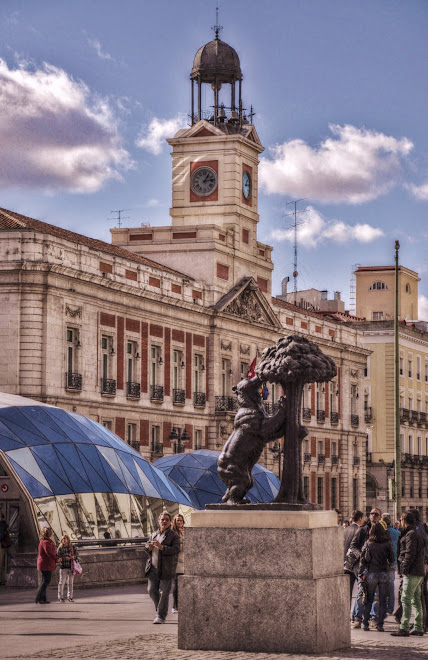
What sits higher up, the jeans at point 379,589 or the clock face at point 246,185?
the clock face at point 246,185

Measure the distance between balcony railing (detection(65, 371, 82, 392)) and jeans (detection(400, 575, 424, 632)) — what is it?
33.4 metres

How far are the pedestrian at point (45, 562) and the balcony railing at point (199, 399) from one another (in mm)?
37502

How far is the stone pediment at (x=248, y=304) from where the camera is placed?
66562mm

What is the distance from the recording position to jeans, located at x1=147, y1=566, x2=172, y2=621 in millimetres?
20062

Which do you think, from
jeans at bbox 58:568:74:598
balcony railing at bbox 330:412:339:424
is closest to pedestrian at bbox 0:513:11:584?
jeans at bbox 58:568:74:598

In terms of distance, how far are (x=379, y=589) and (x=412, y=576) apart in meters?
1.07

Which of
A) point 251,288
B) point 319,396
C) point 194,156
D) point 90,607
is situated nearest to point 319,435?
point 319,396

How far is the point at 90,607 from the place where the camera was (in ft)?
78.7

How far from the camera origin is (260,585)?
1614 cm

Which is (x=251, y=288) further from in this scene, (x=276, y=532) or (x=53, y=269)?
(x=276, y=532)

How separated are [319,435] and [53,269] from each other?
30061 mm

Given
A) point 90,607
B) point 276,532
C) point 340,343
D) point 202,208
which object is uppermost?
point 202,208

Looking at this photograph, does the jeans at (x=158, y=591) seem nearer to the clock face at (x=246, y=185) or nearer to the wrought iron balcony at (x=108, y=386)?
the wrought iron balcony at (x=108, y=386)

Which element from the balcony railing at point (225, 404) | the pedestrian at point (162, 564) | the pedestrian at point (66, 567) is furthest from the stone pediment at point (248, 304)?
the pedestrian at point (162, 564)
